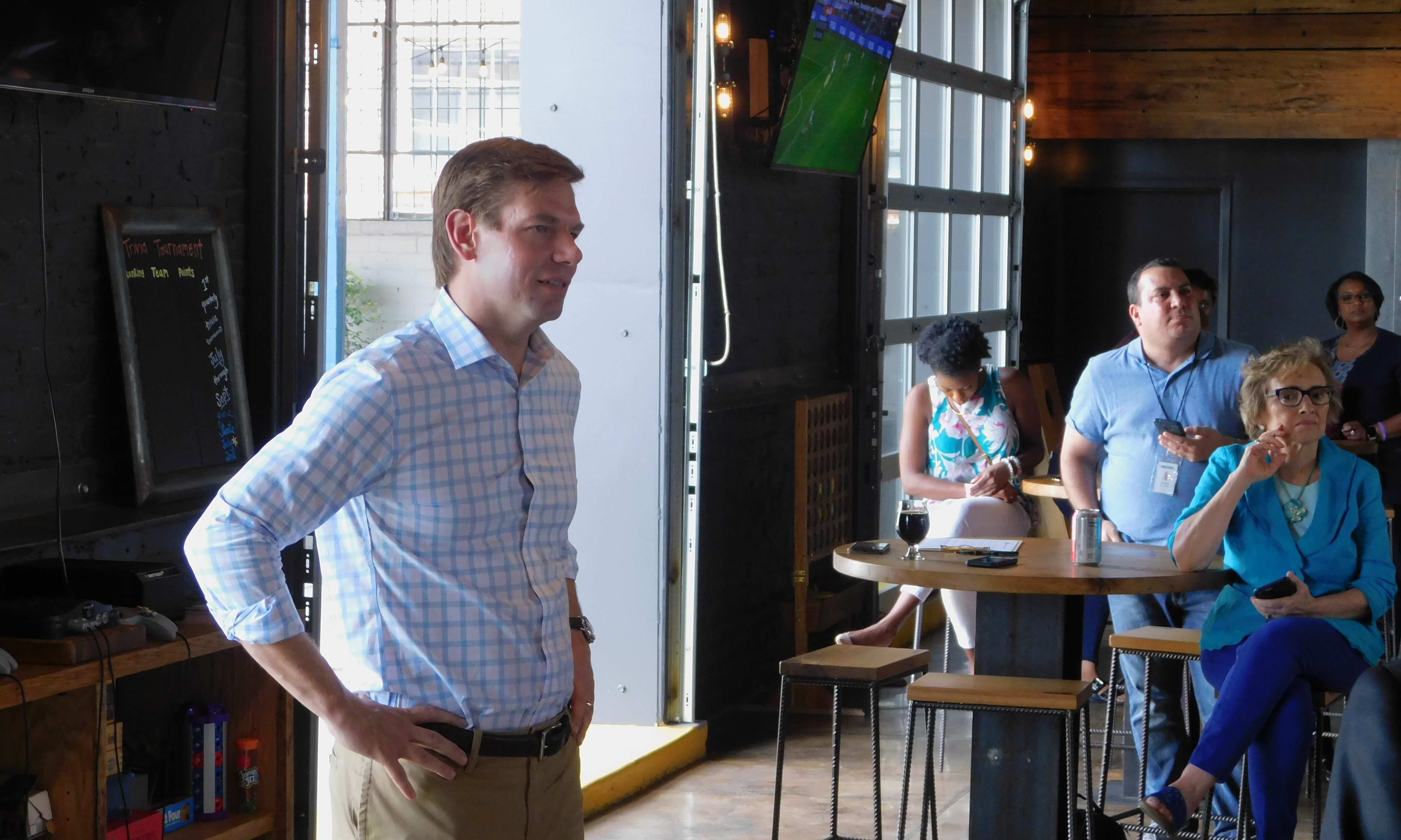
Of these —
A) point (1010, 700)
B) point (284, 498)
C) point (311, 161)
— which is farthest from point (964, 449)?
A: point (284, 498)

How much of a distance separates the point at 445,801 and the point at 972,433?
3338mm

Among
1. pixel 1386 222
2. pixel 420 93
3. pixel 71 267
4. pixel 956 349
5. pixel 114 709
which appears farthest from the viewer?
pixel 420 93

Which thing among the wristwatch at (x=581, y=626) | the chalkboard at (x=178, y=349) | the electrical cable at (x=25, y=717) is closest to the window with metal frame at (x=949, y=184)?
the chalkboard at (x=178, y=349)

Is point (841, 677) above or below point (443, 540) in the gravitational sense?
below

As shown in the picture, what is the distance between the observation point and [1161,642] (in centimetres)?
389

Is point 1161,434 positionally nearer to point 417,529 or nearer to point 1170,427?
point 1170,427

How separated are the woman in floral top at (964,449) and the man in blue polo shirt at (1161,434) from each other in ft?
1.91

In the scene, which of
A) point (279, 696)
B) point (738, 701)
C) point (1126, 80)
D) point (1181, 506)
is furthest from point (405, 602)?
point (1126, 80)

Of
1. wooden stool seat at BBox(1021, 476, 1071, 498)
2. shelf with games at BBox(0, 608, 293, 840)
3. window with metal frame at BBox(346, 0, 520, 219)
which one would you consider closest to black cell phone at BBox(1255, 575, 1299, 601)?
wooden stool seat at BBox(1021, 476, 1071, 498)

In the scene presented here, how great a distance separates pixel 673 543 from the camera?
4824 mm

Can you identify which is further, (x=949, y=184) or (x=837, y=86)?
(x=949, y=184)

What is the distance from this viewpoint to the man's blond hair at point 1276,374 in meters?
3.54

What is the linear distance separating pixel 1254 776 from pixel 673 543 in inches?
75.6

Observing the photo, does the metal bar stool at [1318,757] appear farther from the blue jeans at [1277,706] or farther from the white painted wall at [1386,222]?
the white painted wall at [1386,222]
